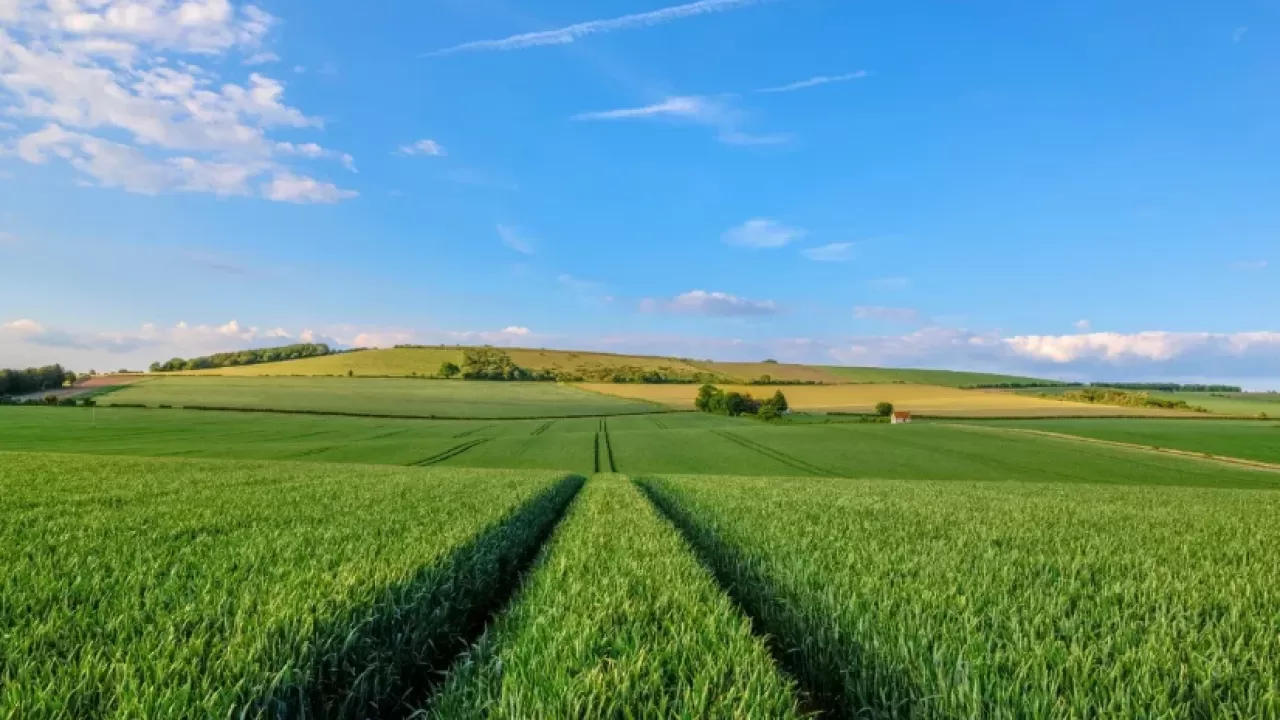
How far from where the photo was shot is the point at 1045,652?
431 cm

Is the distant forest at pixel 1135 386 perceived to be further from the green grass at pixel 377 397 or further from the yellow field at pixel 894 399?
the green grass at pixel 377 397

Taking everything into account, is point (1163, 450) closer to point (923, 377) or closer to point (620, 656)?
point (620, 656)

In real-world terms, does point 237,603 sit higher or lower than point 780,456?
higher

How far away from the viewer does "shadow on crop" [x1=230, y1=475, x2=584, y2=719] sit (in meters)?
3.92

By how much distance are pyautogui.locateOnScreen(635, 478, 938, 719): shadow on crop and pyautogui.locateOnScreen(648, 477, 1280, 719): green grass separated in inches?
0.7

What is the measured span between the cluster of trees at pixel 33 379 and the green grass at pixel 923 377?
135703 millimetres

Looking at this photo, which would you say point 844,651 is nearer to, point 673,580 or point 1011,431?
point 673,580

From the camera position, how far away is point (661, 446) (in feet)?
166

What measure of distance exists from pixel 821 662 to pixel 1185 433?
73287 mm

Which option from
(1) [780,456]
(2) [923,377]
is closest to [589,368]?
(2) [923,377]

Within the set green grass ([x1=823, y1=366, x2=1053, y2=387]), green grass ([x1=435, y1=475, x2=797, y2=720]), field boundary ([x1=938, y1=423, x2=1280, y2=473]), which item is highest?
green grass ([x1=823, y1=366, x2=1053, y2=387])

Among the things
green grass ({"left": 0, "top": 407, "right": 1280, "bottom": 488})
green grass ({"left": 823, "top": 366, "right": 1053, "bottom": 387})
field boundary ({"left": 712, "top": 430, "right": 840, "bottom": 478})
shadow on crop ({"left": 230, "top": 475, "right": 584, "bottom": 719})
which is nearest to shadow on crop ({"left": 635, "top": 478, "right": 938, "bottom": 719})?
shadow on crop ({"left": 230, "top": 475, "right": 584, "bottom": 719})

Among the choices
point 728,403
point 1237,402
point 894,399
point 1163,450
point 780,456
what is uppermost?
point 1237,402

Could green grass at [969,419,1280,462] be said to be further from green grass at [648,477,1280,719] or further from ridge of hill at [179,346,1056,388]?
ridge of hill at [179,346,1056,388]
